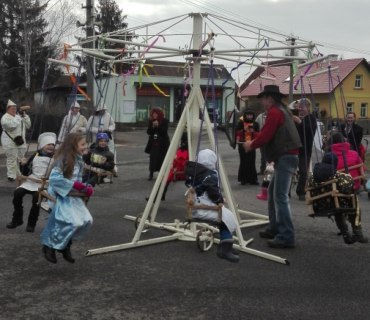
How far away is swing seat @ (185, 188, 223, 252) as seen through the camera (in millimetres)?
5188

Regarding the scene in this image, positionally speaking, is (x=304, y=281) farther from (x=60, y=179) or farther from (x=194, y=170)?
(x=60, y=179)

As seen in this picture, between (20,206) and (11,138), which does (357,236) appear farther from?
(11,138)

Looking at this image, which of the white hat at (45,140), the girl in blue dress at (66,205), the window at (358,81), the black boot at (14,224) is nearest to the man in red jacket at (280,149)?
the girl in blue dress at (66,205)

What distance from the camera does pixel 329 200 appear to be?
17.8 feet

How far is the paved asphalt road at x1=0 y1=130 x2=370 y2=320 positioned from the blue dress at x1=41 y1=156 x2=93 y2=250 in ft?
1.10

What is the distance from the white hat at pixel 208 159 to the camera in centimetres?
542

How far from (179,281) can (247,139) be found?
6.42m

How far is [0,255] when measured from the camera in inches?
220

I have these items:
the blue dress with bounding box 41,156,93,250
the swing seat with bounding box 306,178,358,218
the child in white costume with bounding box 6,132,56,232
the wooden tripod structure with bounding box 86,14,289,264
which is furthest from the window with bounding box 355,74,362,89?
the blue dress with bounding box 41,156,93,250

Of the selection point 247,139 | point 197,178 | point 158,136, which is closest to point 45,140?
point 197,178

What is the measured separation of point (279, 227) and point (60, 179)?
2598 mm

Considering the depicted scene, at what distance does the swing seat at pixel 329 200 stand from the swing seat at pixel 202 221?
3.44 ft

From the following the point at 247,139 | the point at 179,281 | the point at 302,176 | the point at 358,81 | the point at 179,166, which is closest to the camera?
the point at 179,281

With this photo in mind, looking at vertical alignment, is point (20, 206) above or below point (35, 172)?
below
